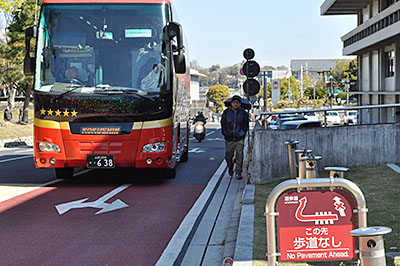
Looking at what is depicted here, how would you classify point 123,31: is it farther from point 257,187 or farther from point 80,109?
point 257,187

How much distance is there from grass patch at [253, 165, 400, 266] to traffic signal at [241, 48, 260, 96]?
391 cm

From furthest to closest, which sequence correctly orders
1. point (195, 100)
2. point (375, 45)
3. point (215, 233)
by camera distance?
point (195, 100)
point (375, 45)
point (215, 233)

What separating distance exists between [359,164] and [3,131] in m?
26.6

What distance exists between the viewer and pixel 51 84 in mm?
10867

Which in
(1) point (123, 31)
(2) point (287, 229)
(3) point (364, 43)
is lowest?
(2) point (287, 229)

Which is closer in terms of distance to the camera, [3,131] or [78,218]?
[78,218]

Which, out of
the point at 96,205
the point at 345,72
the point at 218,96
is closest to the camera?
the point at 96,205

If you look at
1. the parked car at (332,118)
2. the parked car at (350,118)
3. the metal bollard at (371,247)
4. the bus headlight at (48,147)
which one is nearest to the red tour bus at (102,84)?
the bus headlight at (48,147)

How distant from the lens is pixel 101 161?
1086 cm

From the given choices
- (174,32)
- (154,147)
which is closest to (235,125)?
(154,147)

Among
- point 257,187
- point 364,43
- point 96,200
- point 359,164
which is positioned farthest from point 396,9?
point 96,200

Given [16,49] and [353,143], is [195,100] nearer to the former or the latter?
[16,49]

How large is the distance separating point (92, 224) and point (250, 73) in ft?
27.1

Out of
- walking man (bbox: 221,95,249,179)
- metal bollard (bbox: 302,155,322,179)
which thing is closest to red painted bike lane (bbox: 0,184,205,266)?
walking man (bbox: 221,95,249,179)
